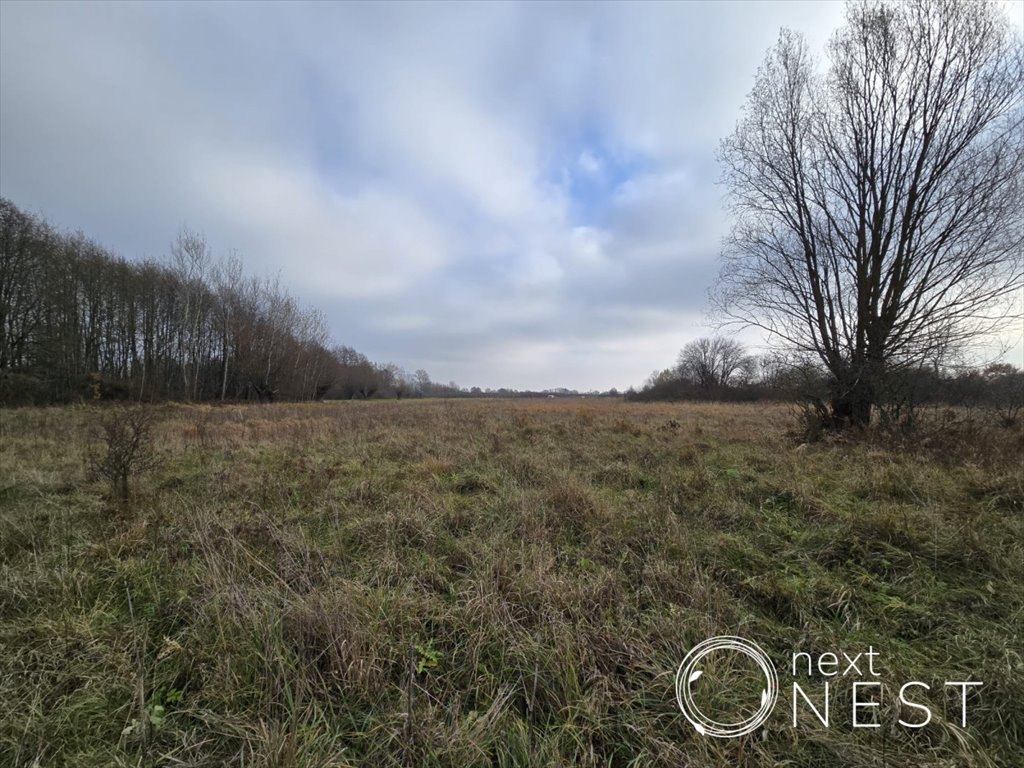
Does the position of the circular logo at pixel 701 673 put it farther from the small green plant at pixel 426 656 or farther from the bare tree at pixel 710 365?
the bare tree at pixel 710 365

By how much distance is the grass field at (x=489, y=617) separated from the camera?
177 cm

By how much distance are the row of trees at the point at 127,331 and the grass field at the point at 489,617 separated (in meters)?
29.1

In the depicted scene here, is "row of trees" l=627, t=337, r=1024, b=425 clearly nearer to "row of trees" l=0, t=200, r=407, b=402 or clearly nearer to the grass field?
the grass field

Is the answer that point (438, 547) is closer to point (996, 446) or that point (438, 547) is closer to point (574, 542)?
point (574, 542)

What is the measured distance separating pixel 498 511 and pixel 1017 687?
3.89m

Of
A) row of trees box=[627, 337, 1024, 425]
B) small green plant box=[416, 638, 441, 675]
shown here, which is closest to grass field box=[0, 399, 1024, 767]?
small green plant box=[416, 638, 441, 675]

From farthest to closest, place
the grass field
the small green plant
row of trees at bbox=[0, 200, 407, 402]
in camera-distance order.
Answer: row of trees at bbox=[0, 200, 407, 402]
the small green plant
the grass field

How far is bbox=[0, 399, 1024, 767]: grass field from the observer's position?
1.77 meters

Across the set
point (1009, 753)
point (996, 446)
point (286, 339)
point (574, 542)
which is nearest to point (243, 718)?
point (574, 542)

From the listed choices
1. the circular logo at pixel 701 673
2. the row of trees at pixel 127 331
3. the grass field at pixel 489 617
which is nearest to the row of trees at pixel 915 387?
the grass field at pixel 489 617

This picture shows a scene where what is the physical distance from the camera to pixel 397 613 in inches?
102

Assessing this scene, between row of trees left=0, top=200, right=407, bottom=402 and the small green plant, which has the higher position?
row of trees left=0, top=200, right=407, bottom=402

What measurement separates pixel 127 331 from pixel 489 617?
42117 mm

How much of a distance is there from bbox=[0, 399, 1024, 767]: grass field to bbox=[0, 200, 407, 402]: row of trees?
1147 inches
